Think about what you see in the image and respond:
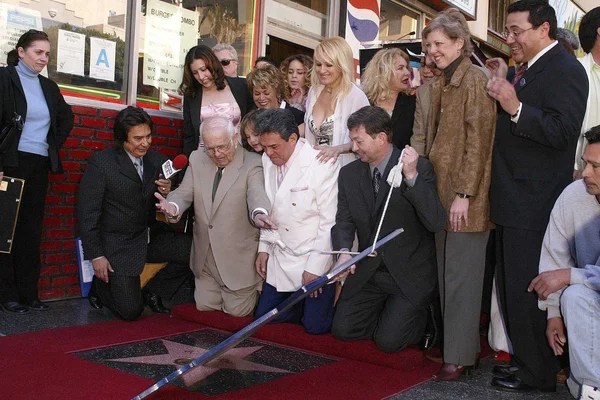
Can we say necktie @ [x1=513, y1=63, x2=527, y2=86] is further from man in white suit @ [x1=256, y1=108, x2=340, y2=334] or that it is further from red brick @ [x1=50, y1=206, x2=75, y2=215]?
red brick @ [x1=50, y1=206, x2=75, y2=215]

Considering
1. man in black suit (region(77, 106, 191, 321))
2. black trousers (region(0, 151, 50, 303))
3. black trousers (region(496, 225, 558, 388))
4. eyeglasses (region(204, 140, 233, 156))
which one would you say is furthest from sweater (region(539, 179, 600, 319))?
black trousers (region(0, 151, 50, 303))

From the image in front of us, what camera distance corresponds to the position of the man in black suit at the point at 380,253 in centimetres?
421

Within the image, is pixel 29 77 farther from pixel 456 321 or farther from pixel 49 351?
pixel 456 321

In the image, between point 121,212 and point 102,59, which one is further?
point 102,59

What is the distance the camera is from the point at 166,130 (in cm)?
637

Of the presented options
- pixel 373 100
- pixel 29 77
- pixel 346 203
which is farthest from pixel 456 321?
pixel 29 77

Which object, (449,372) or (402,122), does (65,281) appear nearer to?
(402,122)

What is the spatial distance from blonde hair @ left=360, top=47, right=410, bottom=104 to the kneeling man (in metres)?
1.69

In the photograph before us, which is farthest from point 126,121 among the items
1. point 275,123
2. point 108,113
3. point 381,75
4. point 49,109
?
point 381,75

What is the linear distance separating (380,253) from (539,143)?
3.70 feet

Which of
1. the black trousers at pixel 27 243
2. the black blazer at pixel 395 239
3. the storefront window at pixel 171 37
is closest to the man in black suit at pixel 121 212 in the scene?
the black trousers at pixel 27 243

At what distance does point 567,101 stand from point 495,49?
10328 mm

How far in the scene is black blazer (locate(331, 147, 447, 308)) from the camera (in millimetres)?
4238

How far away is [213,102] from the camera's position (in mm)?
5656
